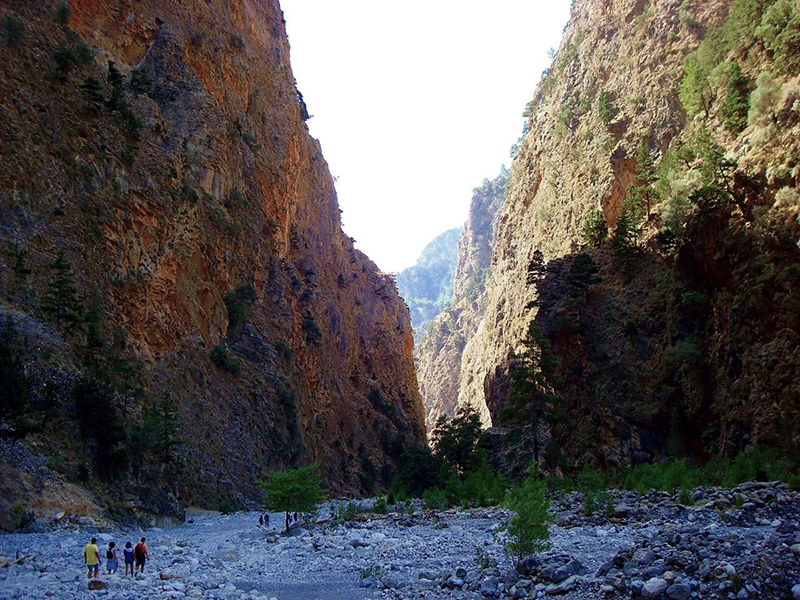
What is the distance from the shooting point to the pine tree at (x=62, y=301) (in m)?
26.7

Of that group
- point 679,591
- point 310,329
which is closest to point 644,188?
point 310,329

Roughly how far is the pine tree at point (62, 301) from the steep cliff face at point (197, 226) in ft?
1.81

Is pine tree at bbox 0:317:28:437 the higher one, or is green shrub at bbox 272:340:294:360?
green shrub at bbox 272:340:294:360

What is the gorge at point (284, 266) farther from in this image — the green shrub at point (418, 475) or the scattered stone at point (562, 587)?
the scattered stone at point (562, 587)

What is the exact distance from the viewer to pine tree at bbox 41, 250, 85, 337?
87.7ft

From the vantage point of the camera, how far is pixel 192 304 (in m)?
39.0

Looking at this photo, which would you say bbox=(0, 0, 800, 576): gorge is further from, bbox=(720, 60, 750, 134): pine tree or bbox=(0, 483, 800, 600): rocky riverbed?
bbox=(0, 483, 800, 600): rocky riverbed

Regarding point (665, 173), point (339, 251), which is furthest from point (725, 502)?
point (339, 251)

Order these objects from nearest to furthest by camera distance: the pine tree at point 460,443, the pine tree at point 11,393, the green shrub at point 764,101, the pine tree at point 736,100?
the pine tree at point 11,393, the green shrub at point 764,101, the pine tree at point 736,100, the pine tree at point 460,443

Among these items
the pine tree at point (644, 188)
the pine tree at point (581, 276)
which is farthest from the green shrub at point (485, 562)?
the pine tree at point (644, 188)

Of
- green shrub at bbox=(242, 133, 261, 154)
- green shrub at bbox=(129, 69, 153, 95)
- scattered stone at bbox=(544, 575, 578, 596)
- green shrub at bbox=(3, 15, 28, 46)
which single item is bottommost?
scattered stone at bbox=(544, 575, 578, 596)

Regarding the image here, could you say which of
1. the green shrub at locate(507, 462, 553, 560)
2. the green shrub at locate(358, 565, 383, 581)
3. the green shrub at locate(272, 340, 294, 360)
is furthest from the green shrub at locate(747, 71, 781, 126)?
the green shrub at locate(272, 340, 294, 360)

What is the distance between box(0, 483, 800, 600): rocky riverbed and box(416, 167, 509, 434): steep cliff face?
74.8m

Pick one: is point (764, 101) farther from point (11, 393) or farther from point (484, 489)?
point (11, 393)
